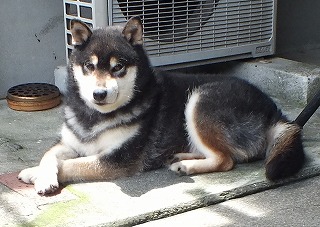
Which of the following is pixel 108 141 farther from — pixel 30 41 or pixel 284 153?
pixel 30 41

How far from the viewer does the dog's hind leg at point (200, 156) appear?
11.9ft

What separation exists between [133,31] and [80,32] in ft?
0.91

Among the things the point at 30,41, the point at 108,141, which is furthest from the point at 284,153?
the point at 30,41

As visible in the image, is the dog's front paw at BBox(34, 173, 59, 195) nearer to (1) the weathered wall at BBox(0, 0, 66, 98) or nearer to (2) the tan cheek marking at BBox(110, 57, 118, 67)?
(2) the tan cheek marking at BBox(110, 57, 118, 67)

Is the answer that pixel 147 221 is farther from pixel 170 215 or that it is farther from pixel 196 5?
pixel 196 5

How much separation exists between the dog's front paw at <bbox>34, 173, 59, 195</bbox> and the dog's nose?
17.8 inches

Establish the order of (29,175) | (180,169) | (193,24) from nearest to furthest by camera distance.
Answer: (29,175) → (180,169) → (193,24)

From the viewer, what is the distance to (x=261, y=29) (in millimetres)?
5363

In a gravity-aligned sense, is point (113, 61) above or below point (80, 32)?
below

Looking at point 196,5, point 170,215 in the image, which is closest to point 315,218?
point 170,215

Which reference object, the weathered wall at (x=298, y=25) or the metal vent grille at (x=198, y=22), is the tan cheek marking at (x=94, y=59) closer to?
the metal vent grille at (x=198, y=22)

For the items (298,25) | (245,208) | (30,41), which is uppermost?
(30,41)

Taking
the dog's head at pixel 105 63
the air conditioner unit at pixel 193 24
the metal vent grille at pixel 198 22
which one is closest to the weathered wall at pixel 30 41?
the air conditioner unit at pixel 193 24

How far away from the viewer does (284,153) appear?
3.46 metres
